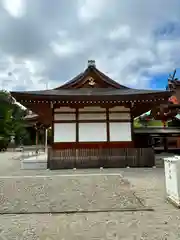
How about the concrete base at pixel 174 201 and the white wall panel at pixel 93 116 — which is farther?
the white wall panel at pixel 93 116

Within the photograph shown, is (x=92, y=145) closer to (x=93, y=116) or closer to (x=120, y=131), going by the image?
(x=93, y=116)

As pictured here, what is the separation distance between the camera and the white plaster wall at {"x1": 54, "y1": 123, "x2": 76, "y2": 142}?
41.0ft

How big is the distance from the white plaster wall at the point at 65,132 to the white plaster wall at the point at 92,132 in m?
0.36

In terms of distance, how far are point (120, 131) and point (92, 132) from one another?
1.35 m

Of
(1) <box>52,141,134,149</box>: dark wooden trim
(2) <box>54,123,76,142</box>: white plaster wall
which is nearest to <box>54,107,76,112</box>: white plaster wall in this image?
(2) <box>54,123,76,142</box>: white plaster wall

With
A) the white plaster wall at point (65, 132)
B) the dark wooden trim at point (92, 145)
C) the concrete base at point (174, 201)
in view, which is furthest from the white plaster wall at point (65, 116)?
the concrete base at point (174, 201)

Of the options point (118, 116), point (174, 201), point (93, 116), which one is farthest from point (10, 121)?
point (174, 201)

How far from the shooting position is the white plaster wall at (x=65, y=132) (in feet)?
41.0

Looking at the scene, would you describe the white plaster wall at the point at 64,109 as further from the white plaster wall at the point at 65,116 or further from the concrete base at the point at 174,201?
the concrete base at the point at 174,201

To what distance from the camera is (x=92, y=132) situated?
12.6 m

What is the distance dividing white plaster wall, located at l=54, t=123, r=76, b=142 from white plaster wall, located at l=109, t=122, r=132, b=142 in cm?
182

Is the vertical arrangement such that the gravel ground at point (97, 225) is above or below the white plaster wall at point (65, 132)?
below

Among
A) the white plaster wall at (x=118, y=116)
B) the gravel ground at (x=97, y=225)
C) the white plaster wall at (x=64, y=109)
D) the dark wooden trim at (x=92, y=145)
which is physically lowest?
the gravel ground at (x=97, y=225)

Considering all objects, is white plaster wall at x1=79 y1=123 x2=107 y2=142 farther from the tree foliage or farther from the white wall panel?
the tree foliage
